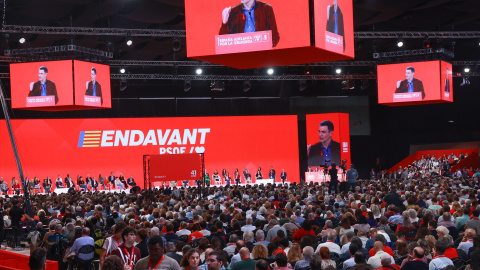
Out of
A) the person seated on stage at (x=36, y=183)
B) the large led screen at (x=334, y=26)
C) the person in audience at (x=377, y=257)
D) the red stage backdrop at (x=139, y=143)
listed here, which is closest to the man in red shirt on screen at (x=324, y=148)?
the red stage backdrop at (x=139, y=143)

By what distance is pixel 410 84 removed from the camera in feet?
74.1

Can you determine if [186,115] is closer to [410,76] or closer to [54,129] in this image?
[54,129]

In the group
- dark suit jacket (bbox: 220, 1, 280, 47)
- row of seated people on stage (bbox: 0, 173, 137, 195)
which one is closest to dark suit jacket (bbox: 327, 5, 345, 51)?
dark suit jacket (bbox: 220, 1, 280, 47)

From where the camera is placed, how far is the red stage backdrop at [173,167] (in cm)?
2120

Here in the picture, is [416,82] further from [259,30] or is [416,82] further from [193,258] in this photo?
[193,258]

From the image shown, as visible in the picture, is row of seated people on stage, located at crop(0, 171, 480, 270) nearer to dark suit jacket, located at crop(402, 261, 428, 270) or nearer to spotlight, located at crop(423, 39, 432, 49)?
dark suit jacket, located at crop(402, 261, 428, 270)

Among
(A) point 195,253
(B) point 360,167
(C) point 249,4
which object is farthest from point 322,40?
(B) point 360,167

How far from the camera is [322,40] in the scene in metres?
13.2

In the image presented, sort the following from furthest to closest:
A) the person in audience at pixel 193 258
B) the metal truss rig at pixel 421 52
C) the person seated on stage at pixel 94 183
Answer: the person seated on stage at pixel 94 183 < the metal truss rig at pixel 421 52 < the person in audience at pixel 193 258

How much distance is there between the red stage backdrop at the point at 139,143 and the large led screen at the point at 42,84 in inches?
493

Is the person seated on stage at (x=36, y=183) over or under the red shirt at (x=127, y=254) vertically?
under

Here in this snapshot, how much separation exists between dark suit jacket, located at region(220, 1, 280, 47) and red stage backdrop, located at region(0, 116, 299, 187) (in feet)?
75.0

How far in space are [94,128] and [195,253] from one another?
2945cm

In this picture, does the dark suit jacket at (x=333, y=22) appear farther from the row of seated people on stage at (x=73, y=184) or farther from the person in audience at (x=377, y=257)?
the row of seated people on stage at (x=73, y=184)
